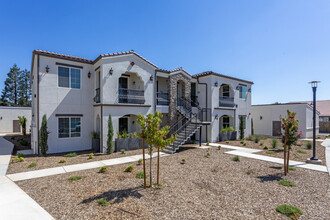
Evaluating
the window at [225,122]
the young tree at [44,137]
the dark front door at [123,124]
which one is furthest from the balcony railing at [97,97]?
the window at [225,122]

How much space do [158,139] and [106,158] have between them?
6.34 metres

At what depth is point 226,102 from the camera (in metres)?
19.1

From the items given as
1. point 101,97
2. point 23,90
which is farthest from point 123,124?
point 23,90

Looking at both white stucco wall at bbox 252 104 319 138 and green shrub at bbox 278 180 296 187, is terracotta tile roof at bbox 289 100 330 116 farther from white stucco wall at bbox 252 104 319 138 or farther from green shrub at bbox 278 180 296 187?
green shrub at bbox 278 180 296 187

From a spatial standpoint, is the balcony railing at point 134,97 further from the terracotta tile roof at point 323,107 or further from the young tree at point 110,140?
the terracotta tile roof at point 323,107

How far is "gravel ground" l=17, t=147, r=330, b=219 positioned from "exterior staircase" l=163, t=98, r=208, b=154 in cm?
452

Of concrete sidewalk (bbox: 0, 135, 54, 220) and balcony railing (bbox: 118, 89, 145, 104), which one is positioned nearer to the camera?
concrete sidewalk (bbox: 0, 135, 54, 220)

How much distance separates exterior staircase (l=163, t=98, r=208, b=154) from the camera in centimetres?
1304

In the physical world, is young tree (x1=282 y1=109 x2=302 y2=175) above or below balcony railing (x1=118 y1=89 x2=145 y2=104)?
below

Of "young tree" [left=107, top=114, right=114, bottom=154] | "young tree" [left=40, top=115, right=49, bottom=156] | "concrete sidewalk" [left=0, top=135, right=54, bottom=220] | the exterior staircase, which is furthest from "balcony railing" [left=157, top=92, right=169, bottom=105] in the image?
"concrete sidewalk" [left=0, top=135, right=54, bottom=220]

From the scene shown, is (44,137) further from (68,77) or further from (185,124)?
(185,124)

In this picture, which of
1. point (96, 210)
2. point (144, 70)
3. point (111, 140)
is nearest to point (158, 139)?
point (96, 210)

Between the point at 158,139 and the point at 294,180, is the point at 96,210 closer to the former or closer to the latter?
the point at 158,139

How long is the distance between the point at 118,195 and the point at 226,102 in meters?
16.4
